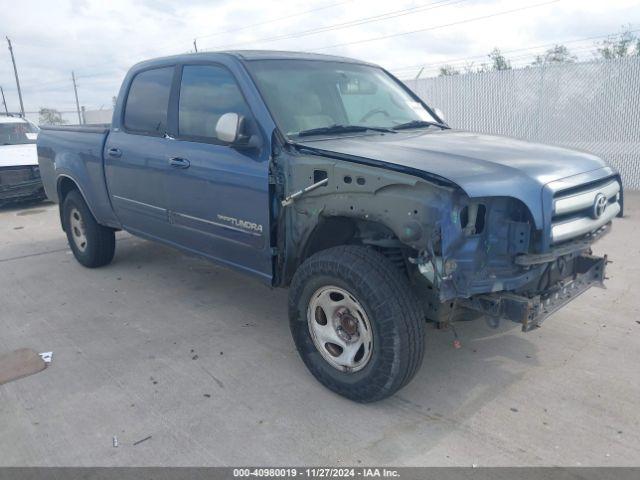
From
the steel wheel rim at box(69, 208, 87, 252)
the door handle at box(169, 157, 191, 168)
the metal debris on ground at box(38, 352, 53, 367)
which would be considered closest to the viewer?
the metal debris on ground at box(38, 352, 53, 367)

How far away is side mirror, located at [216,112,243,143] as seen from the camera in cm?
336

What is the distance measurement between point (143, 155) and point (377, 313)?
2635 millimetres

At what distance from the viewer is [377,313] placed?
284cm

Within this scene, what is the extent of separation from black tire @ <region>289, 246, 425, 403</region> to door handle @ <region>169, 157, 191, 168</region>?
1.40 meters

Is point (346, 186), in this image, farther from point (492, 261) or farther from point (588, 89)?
point (588, 89)

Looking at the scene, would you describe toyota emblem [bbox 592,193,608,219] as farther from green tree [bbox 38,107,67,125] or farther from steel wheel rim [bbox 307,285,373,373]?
green tree [bbox 38,107,67,125]

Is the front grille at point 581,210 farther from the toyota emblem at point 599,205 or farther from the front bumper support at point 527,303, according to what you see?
the front bumper support at point 527,303

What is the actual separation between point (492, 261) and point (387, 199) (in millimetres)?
630

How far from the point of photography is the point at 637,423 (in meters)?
2.88

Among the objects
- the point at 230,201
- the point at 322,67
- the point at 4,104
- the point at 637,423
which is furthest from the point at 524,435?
the point at 4,104

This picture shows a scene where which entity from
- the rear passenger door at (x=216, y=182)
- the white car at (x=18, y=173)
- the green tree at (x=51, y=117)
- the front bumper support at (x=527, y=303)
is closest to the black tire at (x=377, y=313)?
the front bumper support at (x=527, y=303)

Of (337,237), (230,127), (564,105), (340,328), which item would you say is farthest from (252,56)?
(564,105)

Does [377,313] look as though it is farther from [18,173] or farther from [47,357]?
[18,173]


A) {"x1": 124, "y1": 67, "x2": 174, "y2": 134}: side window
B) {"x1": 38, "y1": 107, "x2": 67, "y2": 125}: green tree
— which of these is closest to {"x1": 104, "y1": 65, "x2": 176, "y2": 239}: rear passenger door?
{"x1": 124, "y1": 67, "x2": 174, "y2": 134}: side window
